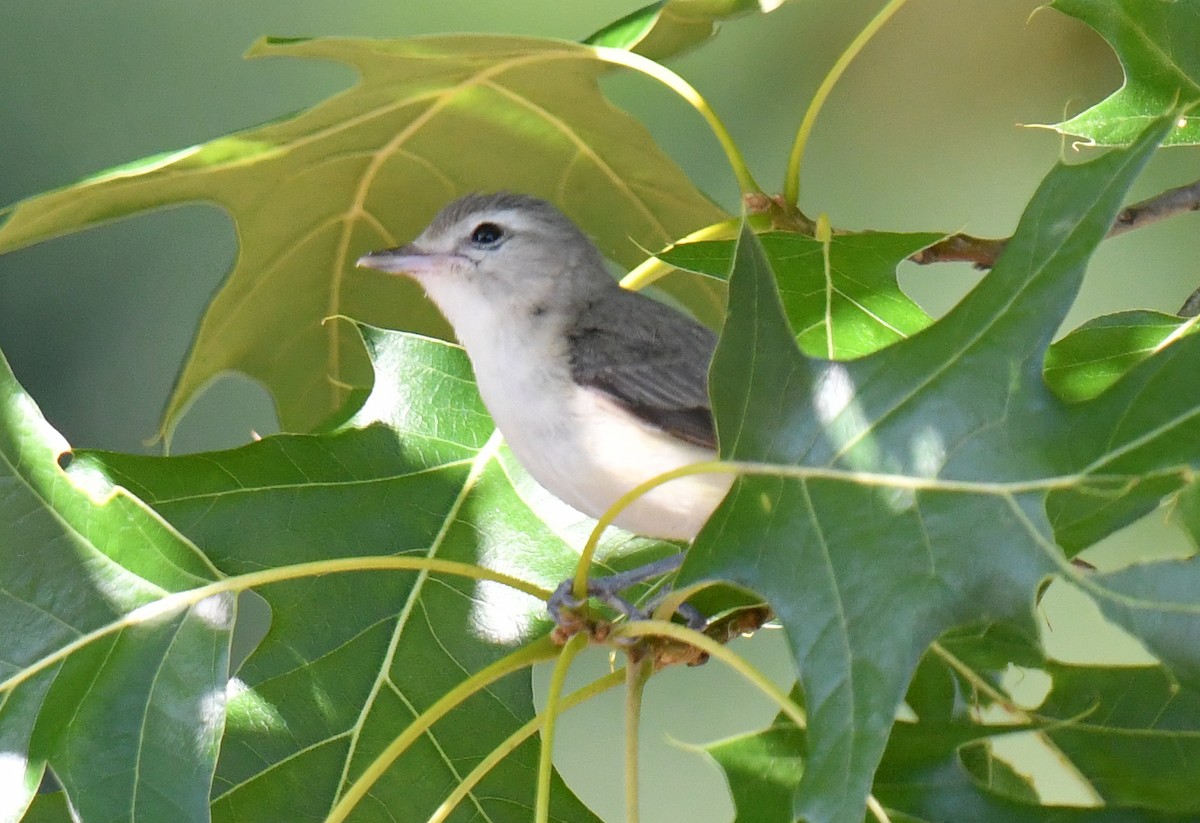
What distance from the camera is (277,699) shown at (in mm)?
1228

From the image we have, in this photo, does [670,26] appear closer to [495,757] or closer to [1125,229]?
[1125,229]

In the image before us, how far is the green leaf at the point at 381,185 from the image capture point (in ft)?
4.32

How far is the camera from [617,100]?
3.00 metres

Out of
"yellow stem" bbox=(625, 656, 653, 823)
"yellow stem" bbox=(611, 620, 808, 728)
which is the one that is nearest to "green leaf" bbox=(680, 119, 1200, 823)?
"yellow stem" bbox=(611, 620, 808, 728)

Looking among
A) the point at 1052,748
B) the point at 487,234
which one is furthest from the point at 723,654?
the point at 487,234

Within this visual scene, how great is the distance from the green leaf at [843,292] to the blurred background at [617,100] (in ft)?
6.17

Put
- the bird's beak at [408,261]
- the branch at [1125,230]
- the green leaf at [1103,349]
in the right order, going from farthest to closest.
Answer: the bird's beak at [408,261] → the branch at [1125,230] → the green leaf at [1103,349]

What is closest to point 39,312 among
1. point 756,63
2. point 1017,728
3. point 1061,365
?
point 756,63

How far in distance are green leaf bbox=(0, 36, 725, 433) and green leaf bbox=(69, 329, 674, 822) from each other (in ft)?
0.70

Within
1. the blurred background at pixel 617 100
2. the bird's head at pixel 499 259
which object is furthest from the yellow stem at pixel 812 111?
the blurred background at pixel 617 100

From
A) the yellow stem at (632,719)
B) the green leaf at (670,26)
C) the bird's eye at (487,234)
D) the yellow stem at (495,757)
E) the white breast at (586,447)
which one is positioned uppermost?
the green leaf at (670,26)

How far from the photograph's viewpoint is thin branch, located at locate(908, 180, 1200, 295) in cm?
129

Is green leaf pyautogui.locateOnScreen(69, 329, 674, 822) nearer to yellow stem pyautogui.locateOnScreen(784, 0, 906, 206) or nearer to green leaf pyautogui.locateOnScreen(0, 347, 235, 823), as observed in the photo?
green leaf pyautogui.locateOnScreen(0, 347, 235, 823)

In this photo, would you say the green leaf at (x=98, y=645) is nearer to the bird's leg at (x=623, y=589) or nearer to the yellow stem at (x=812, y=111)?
the bird's leg at (x=623, y=589)
